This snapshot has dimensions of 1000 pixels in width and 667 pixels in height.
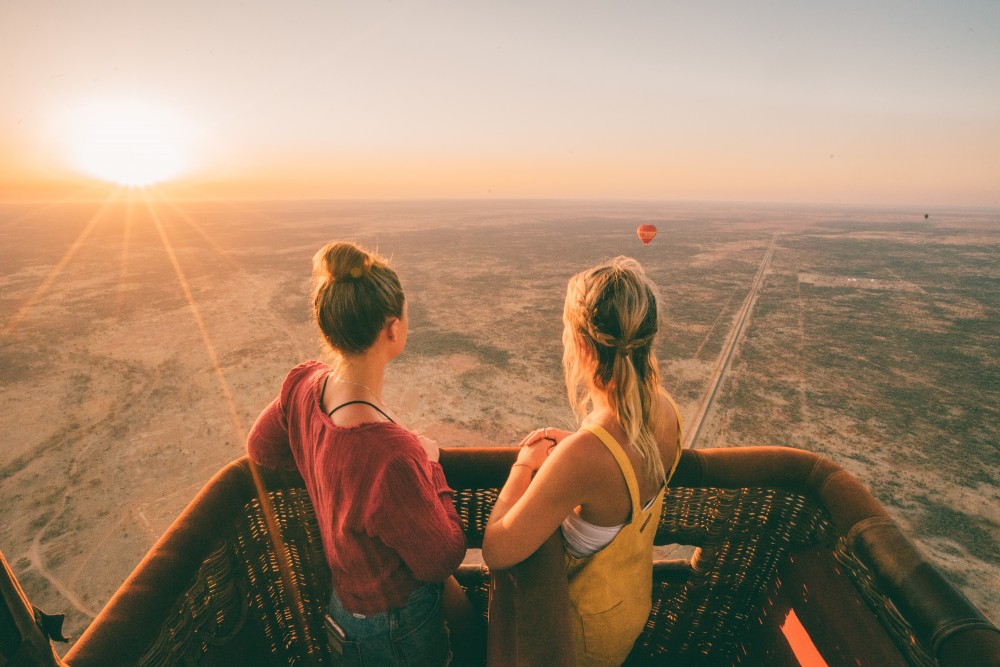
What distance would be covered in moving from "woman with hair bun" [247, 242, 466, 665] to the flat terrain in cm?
356

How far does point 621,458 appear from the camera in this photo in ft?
4.46

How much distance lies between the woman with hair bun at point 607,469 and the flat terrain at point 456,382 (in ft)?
10.2

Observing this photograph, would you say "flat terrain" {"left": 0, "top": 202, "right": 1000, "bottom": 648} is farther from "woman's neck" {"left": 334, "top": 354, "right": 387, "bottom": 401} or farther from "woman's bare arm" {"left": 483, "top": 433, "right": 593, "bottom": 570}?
"woman's neck" {"left": 334, "top": 354, "right": 387, "bottom": 401}

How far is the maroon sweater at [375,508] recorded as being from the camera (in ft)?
4.05

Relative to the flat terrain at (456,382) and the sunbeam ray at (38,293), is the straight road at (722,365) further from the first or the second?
the sunbeam ray at (38,293)

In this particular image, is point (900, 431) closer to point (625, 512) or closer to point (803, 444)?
point (803, 444)

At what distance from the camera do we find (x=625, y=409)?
1.47 metres

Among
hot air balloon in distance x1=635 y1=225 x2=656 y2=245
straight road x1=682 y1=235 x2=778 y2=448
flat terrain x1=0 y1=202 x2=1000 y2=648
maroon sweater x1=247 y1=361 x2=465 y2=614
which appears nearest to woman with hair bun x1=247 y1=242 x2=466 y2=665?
maroon sweater x1=247 y1=361 x2=465 y2=614

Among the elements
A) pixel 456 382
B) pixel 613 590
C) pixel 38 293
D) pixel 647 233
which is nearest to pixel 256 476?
pixel 613 590

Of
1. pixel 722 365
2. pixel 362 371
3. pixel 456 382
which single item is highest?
pixel 362 371

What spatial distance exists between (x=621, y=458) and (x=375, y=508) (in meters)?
0.70

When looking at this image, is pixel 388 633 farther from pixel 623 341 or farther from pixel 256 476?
pixel 623 341

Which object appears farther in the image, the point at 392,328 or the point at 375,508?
the point at 392,328

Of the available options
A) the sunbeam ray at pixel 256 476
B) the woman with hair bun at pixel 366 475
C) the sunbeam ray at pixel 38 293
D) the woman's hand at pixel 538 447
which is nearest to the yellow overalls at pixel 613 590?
the woman's hand at pixel 538 447
